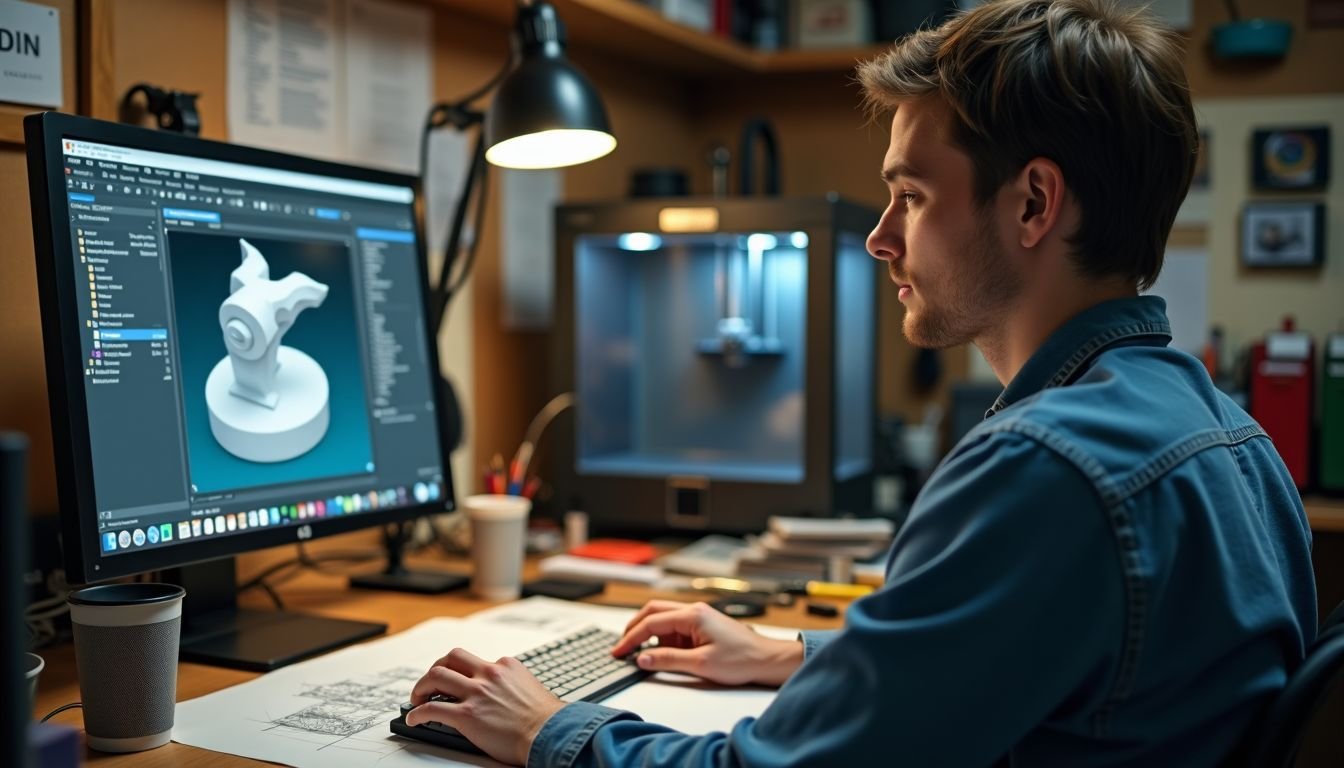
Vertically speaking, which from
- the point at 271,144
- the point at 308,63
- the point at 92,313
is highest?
the point at 308,63

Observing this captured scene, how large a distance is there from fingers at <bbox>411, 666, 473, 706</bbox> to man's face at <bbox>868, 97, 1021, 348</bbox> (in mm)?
478

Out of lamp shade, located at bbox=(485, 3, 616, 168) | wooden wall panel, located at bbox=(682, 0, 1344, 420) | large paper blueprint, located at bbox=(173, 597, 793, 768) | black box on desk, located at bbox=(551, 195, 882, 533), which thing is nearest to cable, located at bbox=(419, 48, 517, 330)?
lamp shade, located at bbox=(485, 3, 616, 168)

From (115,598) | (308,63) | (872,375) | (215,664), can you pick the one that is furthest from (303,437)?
(872,375)

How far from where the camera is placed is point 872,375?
210cm

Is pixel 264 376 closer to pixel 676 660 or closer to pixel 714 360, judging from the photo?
pixel 676 660

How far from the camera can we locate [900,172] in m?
0.97

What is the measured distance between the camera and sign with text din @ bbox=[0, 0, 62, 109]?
1174 mm

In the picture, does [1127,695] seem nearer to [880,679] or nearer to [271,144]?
[880,679]

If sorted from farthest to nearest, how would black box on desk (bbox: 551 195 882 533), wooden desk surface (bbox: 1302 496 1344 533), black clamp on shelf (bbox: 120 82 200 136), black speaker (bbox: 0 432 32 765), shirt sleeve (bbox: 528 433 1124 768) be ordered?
wooden desk surface (bbox: 1302 496 1344 533) < black box on desk (bbox: 551 195 882 533) < black clamp on shelf (bbox: 120 82 200 136) < shirt sleeve (bbox: 528 433 1124 768) < black speaker (bbox: 0 432 32 765)

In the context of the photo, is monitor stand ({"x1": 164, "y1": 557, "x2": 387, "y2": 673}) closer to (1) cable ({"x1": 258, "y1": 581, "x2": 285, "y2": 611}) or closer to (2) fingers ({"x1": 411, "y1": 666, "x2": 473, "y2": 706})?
(1) cable ({"x1": 258, "y1": 581, "x2": 285, "y2": 611})

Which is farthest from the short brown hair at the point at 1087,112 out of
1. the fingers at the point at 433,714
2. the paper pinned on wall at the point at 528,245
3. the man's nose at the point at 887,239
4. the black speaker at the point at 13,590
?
the paper pinned on wall at the point at 528,245

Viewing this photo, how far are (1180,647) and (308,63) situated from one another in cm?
133

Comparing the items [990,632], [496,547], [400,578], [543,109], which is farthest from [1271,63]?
[990,632]

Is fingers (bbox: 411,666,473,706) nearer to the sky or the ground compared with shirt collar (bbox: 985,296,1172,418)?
nearer to the ground
